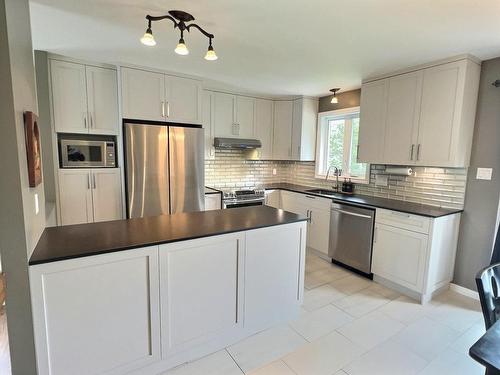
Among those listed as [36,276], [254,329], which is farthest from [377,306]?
[36,276]

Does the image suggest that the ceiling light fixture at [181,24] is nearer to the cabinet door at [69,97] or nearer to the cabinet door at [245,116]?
the cabinet door at [69,97]

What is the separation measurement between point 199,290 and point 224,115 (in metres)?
3.01

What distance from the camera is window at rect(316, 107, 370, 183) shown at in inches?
157

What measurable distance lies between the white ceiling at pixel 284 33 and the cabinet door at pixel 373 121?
209 mm

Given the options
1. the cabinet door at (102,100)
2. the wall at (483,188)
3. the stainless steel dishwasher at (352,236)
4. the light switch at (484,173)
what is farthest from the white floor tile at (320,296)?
the cabinet door at (102,100)

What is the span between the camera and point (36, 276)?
53.4 inches

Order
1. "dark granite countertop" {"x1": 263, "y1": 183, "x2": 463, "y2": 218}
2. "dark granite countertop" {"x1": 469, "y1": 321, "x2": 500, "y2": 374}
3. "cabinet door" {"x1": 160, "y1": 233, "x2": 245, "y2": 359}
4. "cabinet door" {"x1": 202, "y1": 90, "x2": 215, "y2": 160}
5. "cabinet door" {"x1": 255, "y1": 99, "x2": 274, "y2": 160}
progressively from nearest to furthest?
"dark granite countertop" {"x1": 469, "y1": 321, "x2": 500, "y2": 374} < "cabinet door" {"x1": 160, "y1": 233, "x2": 245, "y2": 359} < "dark granite countertop" {"x1": 263, "y1": 183, "x2": 463, "y2": 218} < "cabinet door" {"x1": 202, "y1": 90, "x2": 215, "y2": 160} < "cabinet door" {"x1": 255, "y1": 99, "x2": 274, "y2": 160}

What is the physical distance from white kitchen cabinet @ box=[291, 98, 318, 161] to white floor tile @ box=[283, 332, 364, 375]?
9.61 ft

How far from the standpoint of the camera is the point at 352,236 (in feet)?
10.9

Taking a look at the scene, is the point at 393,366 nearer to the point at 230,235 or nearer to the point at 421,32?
the point at 230,235

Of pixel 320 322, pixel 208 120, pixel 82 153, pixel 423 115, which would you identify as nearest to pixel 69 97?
pixel 82 153

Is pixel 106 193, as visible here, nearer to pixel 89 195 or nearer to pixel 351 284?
Answer: pixel 89 195

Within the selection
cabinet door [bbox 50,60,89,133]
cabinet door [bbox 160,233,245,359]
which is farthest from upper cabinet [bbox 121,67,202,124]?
cabinet door [bbox 160,233,245,359]

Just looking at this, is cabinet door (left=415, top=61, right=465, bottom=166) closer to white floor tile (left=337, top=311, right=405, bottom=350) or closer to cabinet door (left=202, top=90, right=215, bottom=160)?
white floor tile (left=337, top=311, right=405, bottom=350)
